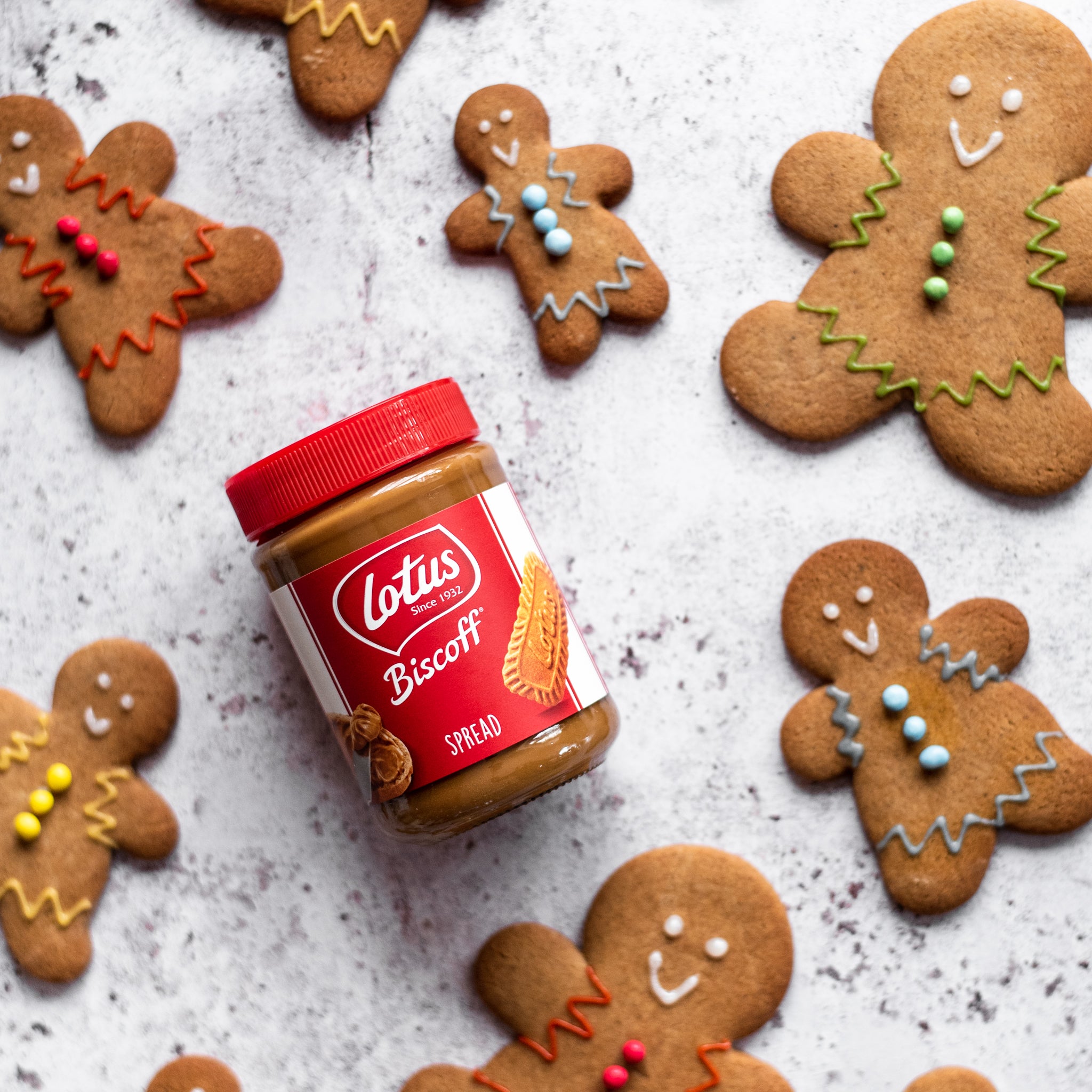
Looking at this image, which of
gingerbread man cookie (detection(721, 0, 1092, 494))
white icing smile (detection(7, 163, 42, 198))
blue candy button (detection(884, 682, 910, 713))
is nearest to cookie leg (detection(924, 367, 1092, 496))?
gingerbread man cookie (detection(721, 0, 1092, 494))

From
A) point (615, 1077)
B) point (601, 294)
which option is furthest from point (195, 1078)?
point (601, 294)

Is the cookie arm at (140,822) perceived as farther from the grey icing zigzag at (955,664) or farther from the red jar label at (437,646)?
the grey icing zigzag at (955,664)

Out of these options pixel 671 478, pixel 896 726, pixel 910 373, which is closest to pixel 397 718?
pixel 671 478

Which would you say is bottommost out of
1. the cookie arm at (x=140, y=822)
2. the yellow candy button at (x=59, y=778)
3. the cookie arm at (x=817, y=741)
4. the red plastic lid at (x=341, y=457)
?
the cookie arm at (x=817, y=741)

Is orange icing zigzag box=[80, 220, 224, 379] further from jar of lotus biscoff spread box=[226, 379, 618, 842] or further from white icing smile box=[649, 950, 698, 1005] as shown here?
white icing smile box=[649, 950, 698, 1005]

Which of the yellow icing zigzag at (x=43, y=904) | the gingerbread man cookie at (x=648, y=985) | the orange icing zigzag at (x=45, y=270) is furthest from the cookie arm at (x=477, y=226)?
the yellow icing zigzag at (x=43, y=904)
